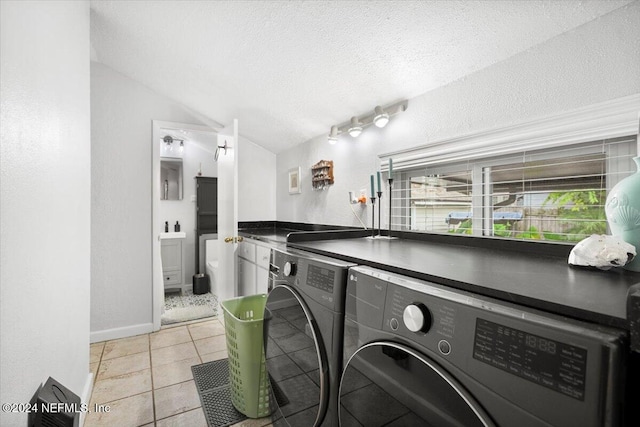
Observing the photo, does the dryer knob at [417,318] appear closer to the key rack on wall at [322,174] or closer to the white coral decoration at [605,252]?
the white coral decoration at [605,252]

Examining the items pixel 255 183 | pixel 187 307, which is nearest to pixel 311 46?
pixel 255 183

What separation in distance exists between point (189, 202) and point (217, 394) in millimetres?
3176

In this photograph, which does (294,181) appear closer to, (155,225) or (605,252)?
(155,225)

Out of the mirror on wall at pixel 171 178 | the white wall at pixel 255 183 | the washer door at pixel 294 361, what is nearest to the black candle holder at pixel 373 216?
the washer door at pixel 294 361

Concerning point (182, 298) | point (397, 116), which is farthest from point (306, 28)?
point (182, 298)

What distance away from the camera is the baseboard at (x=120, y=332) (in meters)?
2.75

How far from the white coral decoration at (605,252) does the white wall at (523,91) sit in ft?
1.92

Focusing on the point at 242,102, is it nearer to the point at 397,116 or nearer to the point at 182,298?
the point at 397,116

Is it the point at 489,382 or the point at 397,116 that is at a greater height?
the point at 397,116

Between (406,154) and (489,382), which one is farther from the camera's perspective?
(406,154)

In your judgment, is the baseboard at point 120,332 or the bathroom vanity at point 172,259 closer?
the baseboard at point 120,332

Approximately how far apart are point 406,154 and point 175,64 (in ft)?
6.46

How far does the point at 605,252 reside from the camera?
0.84m

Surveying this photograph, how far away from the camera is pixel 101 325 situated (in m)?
2.79
